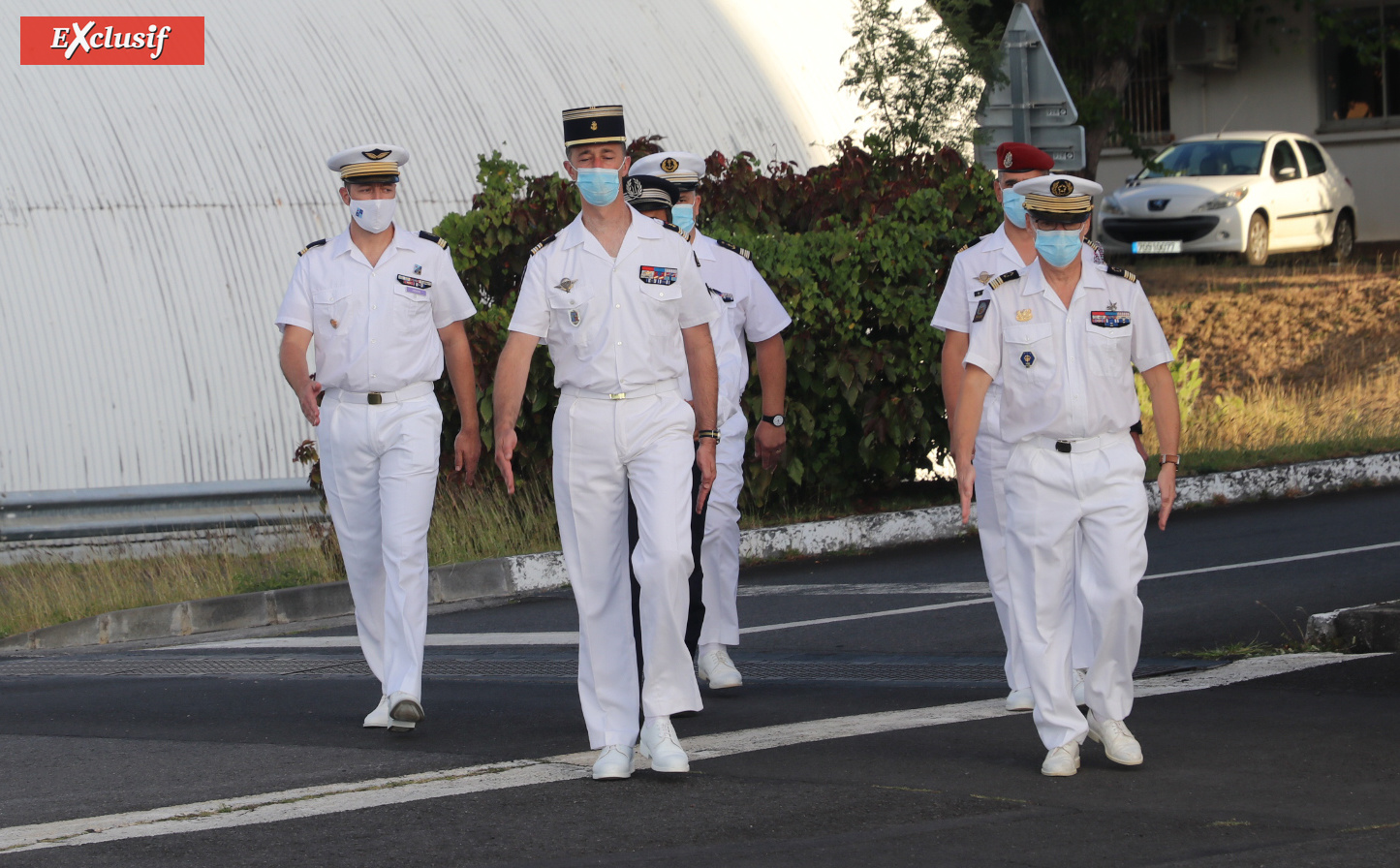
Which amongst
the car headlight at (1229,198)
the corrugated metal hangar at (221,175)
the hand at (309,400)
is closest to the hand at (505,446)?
the hand at (309,400)

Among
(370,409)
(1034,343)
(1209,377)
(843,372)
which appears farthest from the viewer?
(1209,377)

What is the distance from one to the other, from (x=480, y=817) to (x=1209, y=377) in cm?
1500

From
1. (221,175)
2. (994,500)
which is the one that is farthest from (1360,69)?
(994,500)

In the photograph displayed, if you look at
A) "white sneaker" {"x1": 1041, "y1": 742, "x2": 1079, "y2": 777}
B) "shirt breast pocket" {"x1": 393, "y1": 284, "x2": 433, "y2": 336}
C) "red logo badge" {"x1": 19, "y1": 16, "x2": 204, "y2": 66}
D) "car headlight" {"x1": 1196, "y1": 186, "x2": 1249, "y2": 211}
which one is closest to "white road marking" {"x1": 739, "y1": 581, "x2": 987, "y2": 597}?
A: "shirt breast pocket" {"x1": 393, "y1": 284, "x2": 433, "y2": 336}

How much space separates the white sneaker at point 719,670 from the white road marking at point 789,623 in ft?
5.33

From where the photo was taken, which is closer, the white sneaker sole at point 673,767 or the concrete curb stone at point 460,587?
the white sneaker sole at point 673,767

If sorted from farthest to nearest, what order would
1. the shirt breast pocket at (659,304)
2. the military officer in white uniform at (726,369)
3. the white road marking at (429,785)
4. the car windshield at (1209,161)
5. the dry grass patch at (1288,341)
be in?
the car windshield at (1209,161), the dry grass patch at (1288,341), the military officer in white uniform at (726,369), the shirt breast pocket at (659,304), the white road marking at (429,785)

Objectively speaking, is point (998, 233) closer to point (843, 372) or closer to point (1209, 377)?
point (843, 372)

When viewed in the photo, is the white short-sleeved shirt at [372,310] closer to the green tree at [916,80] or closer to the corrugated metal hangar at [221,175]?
the corrugated metal hangar at [221,175]

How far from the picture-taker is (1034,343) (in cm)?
595

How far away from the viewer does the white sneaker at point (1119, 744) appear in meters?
5.79

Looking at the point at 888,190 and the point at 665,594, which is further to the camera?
the point at 888,190

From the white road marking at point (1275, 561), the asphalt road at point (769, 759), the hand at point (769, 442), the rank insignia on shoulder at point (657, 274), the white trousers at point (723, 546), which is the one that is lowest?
the white road marking at point (1275, 561)

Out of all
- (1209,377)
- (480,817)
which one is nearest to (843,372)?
(480,817)
